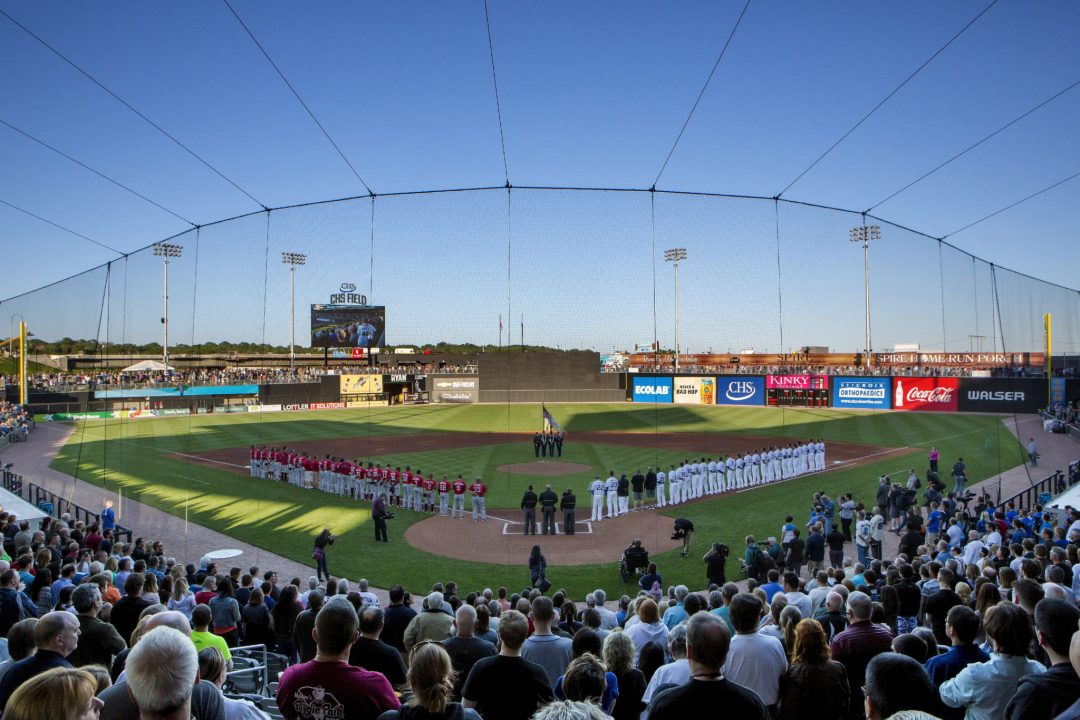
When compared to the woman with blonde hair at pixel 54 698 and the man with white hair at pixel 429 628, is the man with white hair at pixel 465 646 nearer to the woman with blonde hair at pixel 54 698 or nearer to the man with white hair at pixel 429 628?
the man with white hair at pixel 429 628

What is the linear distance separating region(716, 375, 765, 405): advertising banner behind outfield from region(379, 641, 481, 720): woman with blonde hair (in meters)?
42.3

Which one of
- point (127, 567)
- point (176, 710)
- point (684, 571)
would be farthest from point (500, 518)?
point (176, 710)

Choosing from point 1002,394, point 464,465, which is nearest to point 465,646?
point 464,465

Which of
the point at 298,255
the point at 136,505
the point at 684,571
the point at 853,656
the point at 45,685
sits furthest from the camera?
the point at 136,505

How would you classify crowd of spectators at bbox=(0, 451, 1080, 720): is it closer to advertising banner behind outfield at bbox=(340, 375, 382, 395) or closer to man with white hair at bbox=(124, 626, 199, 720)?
man with white hair at bbox=(124, 626, 199, 720)

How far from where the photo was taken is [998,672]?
3400 mm

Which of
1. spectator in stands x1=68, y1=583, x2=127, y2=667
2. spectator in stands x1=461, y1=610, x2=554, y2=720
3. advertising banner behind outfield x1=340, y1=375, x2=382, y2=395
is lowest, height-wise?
spectator in stands x1=68, y1=583, x2=127, y2=667

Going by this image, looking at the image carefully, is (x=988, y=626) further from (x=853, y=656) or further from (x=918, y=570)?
(x=918, y=570)

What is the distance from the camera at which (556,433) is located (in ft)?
88.1

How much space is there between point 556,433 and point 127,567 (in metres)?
19.5

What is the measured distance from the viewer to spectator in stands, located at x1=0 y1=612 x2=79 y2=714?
3.43m

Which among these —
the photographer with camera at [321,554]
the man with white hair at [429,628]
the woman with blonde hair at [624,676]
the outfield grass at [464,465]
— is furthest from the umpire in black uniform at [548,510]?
the woman with blonde hair at [624,676]

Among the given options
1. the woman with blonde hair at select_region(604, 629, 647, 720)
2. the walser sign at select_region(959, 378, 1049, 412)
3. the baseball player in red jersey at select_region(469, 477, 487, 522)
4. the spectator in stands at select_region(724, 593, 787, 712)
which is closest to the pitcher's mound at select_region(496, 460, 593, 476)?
the baseball player in red jersey at select_region(469, 477, 487, 522)

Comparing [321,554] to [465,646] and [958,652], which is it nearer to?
[465,646]
